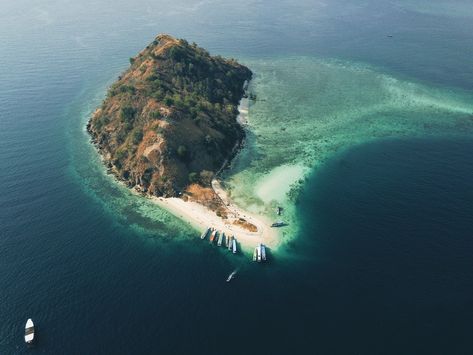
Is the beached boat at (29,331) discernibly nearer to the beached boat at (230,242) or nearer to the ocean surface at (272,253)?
the ocean surface at (272,253)

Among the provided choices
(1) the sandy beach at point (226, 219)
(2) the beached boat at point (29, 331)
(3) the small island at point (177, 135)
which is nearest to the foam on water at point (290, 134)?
(1) the sandy beach at point (226, 219)

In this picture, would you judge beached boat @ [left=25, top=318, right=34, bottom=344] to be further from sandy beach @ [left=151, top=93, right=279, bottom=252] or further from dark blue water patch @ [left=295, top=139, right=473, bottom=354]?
dark blue water patch @ [left=295, top=139, right=473, bottom=354]

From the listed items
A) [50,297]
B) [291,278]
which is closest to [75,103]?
[50,297]

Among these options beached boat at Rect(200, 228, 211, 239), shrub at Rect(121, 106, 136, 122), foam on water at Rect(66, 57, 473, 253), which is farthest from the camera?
shrub at Rect(121, 106, 136, 122)

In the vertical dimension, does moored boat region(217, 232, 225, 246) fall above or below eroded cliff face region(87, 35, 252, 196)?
below

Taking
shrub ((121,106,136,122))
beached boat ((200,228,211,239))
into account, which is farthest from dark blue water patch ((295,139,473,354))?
shrub ((121,106,136,122))

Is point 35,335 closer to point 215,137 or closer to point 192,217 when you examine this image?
point 192,217
